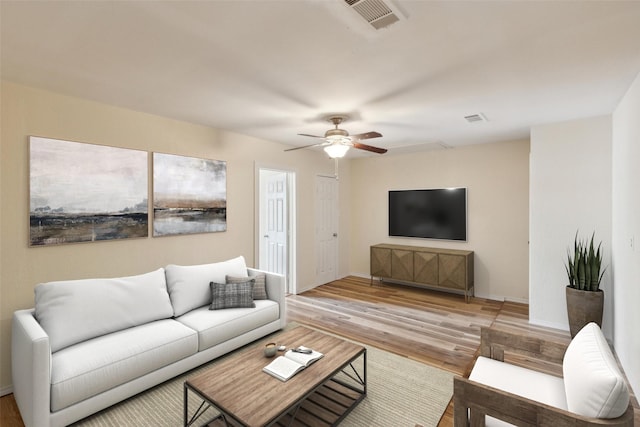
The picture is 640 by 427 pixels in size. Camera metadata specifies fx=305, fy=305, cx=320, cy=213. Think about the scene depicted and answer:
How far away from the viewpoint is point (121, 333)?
2.47 meters

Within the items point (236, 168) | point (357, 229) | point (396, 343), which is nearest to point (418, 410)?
point (396, 343)

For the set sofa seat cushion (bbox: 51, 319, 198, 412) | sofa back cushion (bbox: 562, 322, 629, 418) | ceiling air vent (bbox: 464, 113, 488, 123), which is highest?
ceiling air vent (bbox: 464, 113, 488, 123)

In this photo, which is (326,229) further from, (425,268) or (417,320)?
(417,320)

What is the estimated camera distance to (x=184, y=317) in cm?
289

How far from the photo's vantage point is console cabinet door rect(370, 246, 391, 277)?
5.32 meters

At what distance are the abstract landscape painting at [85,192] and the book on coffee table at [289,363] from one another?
2053 millimetres

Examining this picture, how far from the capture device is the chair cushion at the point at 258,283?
3.34 m

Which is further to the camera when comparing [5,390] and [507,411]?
[5,390]

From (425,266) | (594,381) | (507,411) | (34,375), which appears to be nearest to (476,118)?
(425,266)

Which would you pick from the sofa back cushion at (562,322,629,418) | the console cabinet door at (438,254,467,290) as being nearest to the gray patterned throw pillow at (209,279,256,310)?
the sofa back cushion at (562,322,629,418)

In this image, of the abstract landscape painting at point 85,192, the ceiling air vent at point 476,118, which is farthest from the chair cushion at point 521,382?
the abstract landscape painting at point 85,192

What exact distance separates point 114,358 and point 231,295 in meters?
1.15

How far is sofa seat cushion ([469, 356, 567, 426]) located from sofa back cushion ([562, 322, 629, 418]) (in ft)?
0.47

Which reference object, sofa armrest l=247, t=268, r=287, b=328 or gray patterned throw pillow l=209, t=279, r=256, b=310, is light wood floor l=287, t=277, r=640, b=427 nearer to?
sofa armrest l=247, t=268, r=287, b=328
